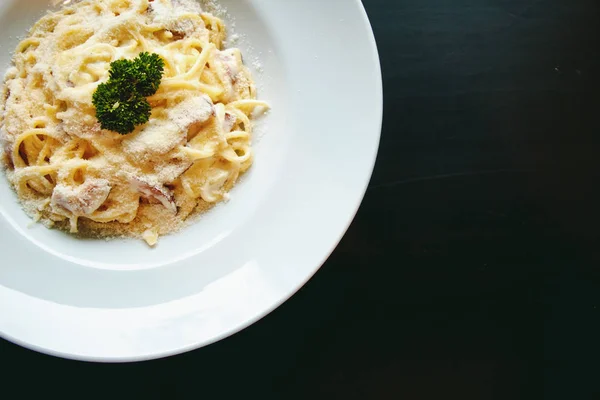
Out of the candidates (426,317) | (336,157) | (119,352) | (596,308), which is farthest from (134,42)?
(596,308)

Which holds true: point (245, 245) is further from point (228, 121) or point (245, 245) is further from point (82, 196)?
point (82, 196)

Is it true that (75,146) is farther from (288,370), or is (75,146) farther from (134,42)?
(288,370)

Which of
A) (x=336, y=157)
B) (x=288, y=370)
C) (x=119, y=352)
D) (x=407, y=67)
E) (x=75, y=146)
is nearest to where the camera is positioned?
(x=119, y=352)

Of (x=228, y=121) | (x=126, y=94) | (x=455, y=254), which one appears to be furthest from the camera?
(x=455, y=254)

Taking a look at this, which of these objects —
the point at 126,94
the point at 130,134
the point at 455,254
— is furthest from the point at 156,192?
the point at 455,254

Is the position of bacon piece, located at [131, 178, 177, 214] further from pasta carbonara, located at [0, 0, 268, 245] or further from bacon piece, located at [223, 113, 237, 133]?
bacon piece, located at [223, 113, 237, 133]

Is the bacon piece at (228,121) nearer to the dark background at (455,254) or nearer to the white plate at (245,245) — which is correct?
the white plate at (245,245)
